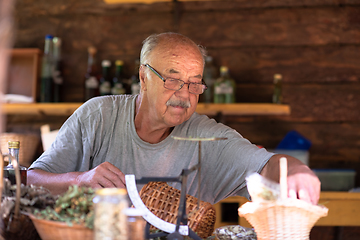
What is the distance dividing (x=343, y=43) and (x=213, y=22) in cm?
97

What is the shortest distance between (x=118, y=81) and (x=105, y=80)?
0.11 meters

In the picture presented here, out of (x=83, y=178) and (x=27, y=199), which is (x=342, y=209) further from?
(x=27, y=199)

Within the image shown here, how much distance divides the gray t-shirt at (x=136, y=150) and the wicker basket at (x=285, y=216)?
62 centimetres

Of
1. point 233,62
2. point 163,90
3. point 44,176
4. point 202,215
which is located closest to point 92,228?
point 202,215

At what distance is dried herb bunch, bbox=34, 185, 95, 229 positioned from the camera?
0.83 m

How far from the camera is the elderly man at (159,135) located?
150 cm

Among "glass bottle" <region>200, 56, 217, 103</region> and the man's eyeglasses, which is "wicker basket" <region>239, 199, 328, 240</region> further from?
"glass bottle" <region>200, 56, 217, 103</region>

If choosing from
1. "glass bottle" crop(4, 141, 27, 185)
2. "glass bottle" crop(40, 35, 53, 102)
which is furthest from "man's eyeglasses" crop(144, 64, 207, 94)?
"glass bottle" crop(40, 35, 53, 102)

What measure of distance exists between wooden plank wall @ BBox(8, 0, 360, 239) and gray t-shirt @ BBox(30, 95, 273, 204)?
136 cm

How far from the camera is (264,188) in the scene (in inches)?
35.9

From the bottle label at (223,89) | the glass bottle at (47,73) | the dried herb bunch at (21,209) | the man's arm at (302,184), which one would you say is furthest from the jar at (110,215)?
the glass bottle at (47,73)

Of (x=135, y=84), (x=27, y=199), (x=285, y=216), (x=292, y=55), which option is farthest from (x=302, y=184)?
(x=292, y=55)

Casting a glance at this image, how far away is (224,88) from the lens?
2.77m

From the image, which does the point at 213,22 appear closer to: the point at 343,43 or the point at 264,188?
the point at 343,43
